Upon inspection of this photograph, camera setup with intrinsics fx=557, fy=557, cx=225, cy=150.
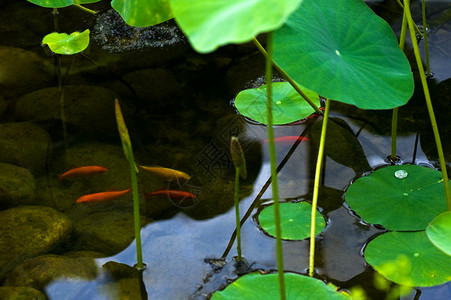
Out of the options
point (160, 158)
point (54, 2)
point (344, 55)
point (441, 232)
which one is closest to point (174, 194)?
point (160, 158)

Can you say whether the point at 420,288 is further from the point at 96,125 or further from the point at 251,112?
the point at 96,125

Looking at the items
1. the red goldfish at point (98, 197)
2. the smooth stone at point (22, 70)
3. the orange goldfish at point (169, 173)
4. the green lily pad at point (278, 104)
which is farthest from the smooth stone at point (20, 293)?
the smooth stone at point (22, 70)

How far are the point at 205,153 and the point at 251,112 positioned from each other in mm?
283

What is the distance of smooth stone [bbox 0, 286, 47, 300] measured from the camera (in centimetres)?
160

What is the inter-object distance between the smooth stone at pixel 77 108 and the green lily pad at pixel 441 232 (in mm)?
1351

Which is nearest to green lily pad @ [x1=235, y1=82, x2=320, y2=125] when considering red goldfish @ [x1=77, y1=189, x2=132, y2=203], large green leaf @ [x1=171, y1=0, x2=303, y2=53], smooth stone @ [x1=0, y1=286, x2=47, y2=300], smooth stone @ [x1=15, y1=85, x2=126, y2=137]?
smooth stone @ [x1=15, y1=85, x2=126, y2=137]

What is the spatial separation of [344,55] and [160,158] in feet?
2.67

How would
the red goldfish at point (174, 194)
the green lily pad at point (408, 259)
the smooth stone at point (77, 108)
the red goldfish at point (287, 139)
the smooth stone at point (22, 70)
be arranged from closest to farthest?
the green lily pad at point (408, 259), the red goldfish at point (174, 194), the red goldfish at point (287, 139), the smooth stone at point (77, 108), the smooth stone at point (22, 70)

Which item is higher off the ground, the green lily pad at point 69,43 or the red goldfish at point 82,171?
the green lily pad at point 69,43

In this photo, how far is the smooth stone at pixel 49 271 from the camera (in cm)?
167

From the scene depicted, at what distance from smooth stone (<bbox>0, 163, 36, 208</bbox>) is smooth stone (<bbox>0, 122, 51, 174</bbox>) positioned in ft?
0.16

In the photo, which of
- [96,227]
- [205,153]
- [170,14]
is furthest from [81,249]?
[170,14]

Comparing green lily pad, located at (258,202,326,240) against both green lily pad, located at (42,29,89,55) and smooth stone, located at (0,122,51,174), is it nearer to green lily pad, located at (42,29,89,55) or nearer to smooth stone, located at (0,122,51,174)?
smooth stone, located at (0,122,51,174)

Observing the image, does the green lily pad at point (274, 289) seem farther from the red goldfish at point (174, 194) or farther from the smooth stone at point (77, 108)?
the smooth stone at point (77, 108)
